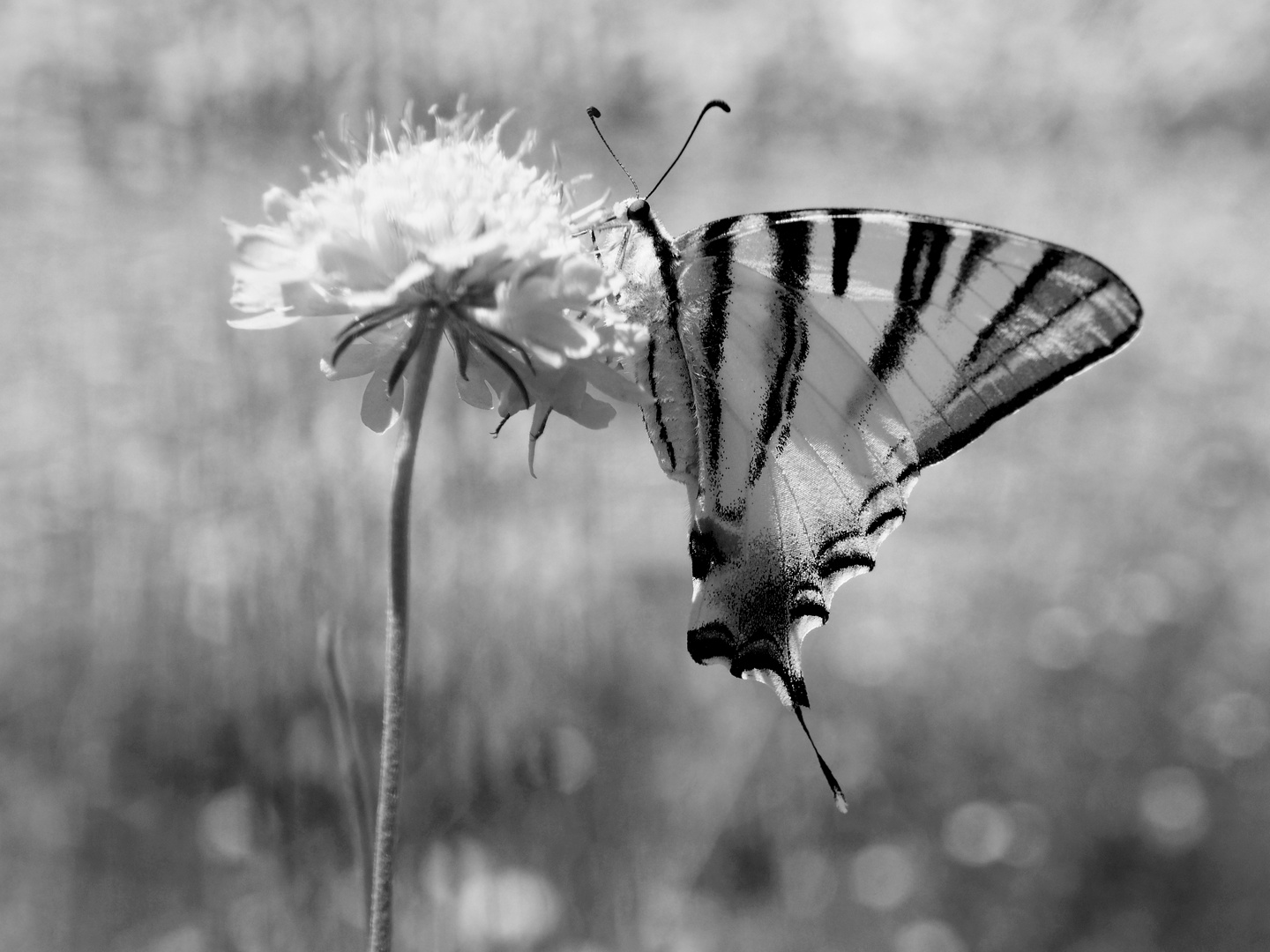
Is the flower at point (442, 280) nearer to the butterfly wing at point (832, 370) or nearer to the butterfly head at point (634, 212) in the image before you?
the butterfly head at point (634, 212)

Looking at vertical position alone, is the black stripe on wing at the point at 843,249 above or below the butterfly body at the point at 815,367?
above

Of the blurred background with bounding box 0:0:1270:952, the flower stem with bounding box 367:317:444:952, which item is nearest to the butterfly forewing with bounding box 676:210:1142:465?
the flower stem with bounding box 367:317:444:952

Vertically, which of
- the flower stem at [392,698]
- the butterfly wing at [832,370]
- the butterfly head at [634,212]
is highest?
the butterfly head at [634,212]

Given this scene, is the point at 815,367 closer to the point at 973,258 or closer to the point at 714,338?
the point at 714,338

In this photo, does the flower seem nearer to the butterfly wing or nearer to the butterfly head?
the butterfly head

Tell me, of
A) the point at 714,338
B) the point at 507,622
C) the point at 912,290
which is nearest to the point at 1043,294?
the point at 912,290

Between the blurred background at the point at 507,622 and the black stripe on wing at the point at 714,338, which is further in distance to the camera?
the blurred background at the point at 507,622

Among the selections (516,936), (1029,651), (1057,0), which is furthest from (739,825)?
(1057,0)

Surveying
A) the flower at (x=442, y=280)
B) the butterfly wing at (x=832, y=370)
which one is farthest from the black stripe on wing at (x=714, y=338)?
the flower at (x=442, y=280)

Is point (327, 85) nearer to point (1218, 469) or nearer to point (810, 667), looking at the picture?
point (810, 667)
